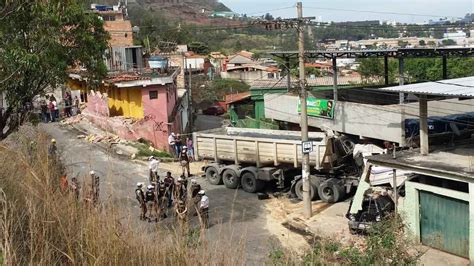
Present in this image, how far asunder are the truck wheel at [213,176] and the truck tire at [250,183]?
1.25 metres

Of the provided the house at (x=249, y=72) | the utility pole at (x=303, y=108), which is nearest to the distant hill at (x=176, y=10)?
the house at (x=249, y=72)

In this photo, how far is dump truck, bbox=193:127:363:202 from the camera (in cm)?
1741

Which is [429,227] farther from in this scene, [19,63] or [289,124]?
[289,124]

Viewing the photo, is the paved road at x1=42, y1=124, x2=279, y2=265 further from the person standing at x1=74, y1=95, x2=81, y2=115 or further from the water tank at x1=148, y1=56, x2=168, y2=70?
the water tank at x1=148, y1=56, x2=168, y2=70

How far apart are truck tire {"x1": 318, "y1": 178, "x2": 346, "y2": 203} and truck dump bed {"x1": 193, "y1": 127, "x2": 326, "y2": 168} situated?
64cm

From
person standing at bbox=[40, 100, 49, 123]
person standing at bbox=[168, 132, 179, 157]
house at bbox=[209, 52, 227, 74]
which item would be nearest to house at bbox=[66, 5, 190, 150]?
person standing at bbox=[168, 132, 179, 157]

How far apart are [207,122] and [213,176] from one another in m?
23.8

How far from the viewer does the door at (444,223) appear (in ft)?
41.6

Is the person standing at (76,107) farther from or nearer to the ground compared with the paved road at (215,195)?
farther from the ground

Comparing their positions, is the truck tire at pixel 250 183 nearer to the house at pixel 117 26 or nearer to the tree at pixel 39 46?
the tree at pixel 39 46

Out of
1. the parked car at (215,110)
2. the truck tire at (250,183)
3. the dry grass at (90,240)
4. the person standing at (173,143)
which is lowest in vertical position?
the parked car at (215,110)

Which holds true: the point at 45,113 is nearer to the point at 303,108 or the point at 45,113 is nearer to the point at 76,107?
the point at 76,107

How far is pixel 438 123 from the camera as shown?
1789 centimetres

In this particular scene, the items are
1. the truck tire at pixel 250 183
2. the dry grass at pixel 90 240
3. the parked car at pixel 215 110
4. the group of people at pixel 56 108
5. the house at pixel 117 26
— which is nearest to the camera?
the dry grass at pixel 90 240
